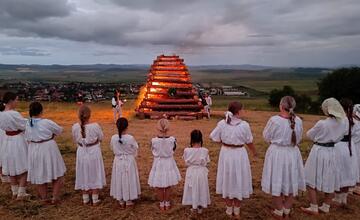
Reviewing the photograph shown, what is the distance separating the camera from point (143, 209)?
669 centimetres

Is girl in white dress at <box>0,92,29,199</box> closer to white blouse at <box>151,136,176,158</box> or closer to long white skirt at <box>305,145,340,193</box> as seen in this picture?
white blouse at <box>151,136,176,158</box>

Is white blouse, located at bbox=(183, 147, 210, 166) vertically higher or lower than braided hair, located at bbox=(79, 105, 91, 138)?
lower

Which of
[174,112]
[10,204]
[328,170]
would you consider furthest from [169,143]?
[174,112]

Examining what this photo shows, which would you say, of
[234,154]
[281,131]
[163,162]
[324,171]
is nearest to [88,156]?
[163,162]

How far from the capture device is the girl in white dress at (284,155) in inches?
232

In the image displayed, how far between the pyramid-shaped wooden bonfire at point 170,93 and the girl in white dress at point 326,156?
1265 centimetres

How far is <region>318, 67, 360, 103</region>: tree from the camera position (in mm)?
33938

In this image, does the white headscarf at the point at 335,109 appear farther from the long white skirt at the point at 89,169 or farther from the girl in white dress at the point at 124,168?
the long white skirt at the point at 89,169

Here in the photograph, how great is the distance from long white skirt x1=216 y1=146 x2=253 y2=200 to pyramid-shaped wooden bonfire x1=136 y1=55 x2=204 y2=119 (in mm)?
12845

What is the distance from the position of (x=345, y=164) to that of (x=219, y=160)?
7.85 ft

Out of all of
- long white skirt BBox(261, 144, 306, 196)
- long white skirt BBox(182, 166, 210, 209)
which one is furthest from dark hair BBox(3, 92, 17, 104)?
long white skirt BBox(261, 144, 306, 196)

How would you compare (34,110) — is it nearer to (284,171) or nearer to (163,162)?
(163,162)

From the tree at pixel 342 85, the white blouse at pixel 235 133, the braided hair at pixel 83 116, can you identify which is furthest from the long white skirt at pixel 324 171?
the tree at pixel 342 85

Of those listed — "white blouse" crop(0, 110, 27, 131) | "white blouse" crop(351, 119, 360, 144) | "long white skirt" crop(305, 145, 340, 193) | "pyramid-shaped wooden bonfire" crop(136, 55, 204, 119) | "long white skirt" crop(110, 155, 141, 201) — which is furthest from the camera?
"pyramid-shaped wooden bonfire" crop(136, 55, 204, 119)
